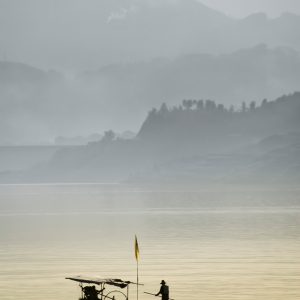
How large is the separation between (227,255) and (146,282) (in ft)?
86.6

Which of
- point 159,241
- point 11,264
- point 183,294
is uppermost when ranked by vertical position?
point 159,241

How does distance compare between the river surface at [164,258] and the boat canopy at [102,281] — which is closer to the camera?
the boat canopy at [102,281]

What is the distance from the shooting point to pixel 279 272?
299 ft

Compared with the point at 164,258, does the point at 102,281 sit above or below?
below

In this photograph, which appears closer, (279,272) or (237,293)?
(237,293)

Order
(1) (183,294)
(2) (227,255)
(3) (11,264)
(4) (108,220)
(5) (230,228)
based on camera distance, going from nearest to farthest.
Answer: (1) (183,294) → (3) (11,264) → (2) (227,255) → (5) (230,228) → (4) (108,220)

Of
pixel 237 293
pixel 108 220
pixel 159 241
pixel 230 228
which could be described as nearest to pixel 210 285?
pixel 237 293

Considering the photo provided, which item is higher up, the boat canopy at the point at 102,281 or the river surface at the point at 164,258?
the river surface at the point at 164,258

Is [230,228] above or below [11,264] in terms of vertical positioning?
above

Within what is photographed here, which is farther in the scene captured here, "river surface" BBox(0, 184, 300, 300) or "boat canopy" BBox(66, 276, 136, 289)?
"river surface" BBox(0, 184, 300, 300)

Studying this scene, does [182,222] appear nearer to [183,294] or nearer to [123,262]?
[123,262]

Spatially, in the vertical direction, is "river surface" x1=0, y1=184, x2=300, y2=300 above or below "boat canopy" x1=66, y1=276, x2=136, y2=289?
above

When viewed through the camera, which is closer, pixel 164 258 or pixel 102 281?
pixel 102 281

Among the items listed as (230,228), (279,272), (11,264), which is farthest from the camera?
(230,228)
